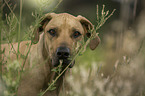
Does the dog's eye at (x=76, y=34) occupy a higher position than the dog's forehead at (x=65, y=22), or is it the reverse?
the dog's forehead at (x=65, y=22)

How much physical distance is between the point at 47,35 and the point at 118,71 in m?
1.52

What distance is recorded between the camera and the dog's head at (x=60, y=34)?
2602mm

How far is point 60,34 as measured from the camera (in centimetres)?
288

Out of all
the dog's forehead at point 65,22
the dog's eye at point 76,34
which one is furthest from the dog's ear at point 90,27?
the dog's eye at point 76,34

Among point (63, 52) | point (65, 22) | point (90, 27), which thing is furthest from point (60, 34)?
point (90, 27)

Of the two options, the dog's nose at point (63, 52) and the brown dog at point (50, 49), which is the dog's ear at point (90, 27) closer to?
the brown dog at point (50, 49)

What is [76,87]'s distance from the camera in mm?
1396

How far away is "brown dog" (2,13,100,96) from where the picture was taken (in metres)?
2.65

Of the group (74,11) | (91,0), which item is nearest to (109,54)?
(74,11)

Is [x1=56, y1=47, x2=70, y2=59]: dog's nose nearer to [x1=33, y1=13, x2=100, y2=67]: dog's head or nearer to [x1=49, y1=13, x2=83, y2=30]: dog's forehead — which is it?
[x1=33, y1=13, x2=100, y2=67]: dog's head

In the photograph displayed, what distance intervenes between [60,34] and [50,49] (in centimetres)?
31

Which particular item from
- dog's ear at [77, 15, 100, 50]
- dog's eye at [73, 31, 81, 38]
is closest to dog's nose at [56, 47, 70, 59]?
dog's eye at [73, 31, 81, 38]

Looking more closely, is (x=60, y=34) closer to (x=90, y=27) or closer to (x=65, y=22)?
(x=65, y=22)

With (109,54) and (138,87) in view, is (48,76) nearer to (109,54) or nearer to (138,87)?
(109,54)
